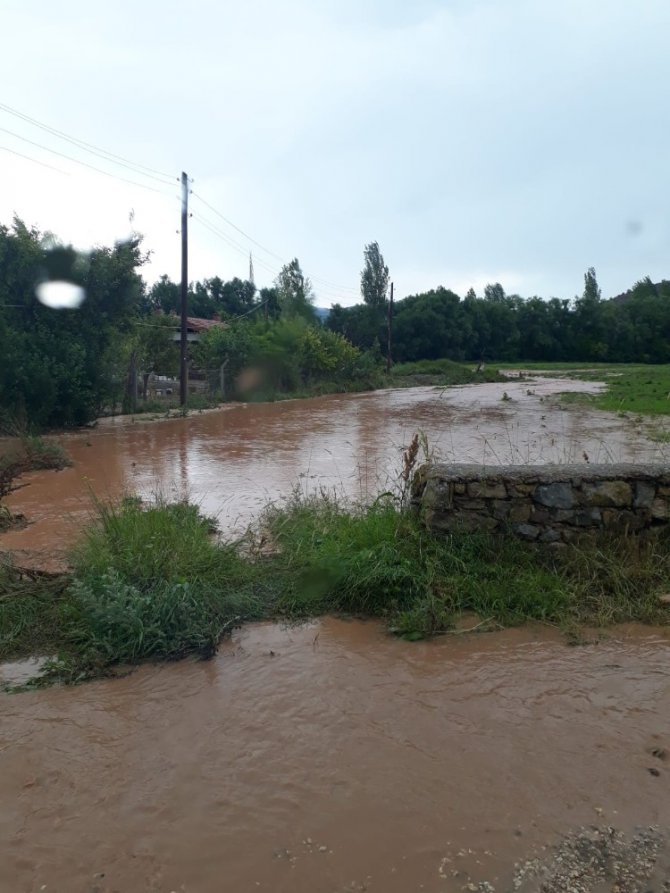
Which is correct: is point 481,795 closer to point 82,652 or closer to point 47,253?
point 82,652

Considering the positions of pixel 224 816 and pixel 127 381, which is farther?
pixel 127 381

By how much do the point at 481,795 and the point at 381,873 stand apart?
638 millimetres

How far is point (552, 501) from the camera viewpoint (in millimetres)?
5367

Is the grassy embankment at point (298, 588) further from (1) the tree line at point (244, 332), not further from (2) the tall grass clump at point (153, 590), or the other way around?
(1) the tree line at point (244, 332)

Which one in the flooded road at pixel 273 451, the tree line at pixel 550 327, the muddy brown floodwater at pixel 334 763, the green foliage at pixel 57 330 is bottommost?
the muddy brown floodwater at pixel 334 763

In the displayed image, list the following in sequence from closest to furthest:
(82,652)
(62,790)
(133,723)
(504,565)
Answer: (62,790)
(133,723)
(82,652)
(504,565)

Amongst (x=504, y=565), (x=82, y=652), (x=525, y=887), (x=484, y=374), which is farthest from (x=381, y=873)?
(x=484, y=374)

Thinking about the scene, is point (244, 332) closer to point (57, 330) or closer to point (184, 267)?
point (184, 267)

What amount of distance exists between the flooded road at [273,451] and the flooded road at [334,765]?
10.8 ft

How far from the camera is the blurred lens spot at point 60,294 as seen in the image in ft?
56.1

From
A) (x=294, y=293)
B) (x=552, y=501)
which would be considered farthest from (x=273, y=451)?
(x=294, y=293)

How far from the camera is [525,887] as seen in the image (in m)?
2.46

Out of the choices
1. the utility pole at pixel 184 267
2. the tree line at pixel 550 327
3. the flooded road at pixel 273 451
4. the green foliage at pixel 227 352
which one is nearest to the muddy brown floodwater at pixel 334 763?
the flooded road at pixel 273 451

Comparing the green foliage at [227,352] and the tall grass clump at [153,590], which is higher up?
the green foliage at [227,352]
